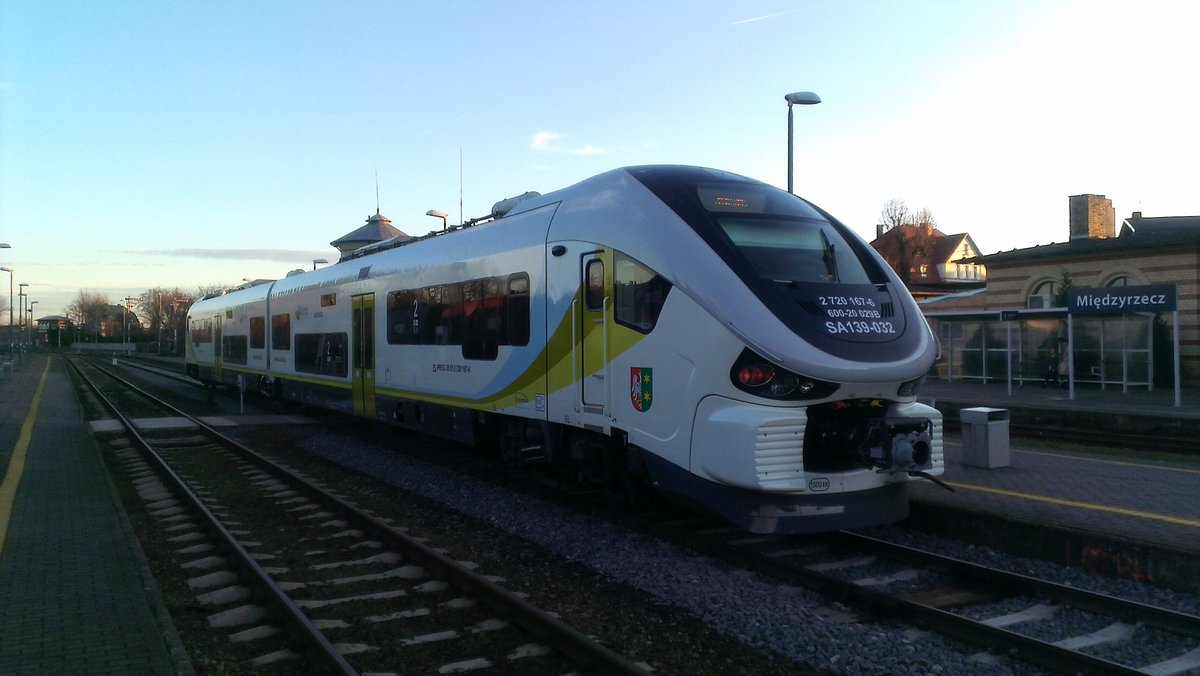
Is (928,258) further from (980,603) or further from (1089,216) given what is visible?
(980,603)

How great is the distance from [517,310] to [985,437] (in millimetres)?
5949

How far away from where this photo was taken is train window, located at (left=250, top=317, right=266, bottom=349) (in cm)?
2124

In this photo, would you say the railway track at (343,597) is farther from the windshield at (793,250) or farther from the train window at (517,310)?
the windshield at (793,250)

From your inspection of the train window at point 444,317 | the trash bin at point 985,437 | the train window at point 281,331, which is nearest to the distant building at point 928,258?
the train window at point 281,331

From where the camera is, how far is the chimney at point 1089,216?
31984mm

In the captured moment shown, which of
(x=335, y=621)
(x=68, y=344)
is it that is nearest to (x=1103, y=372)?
(x=335, y=621)

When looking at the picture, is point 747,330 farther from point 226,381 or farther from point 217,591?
point 226,381

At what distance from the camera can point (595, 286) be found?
8.20 m

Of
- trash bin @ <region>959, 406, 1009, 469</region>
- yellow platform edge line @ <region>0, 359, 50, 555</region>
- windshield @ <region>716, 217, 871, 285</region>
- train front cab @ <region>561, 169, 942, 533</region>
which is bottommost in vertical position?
yellow platform edge line @ <region>0, 359, 50, 555</region>

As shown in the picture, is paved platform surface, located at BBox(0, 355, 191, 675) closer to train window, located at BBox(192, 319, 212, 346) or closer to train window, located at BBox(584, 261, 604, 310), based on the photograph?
train window, located at BBox(584, 261, 604, 310)

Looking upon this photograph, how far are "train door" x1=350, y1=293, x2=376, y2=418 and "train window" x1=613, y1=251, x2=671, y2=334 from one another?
745 cm

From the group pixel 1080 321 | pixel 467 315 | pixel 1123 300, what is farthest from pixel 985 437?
pixel 1080 321

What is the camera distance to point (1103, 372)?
24297 millimetres

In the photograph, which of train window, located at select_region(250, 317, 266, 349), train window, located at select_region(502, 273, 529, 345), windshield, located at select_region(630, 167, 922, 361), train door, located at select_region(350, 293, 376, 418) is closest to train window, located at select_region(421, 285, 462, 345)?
train window, located at select_region(502, 273, 529, 345)
